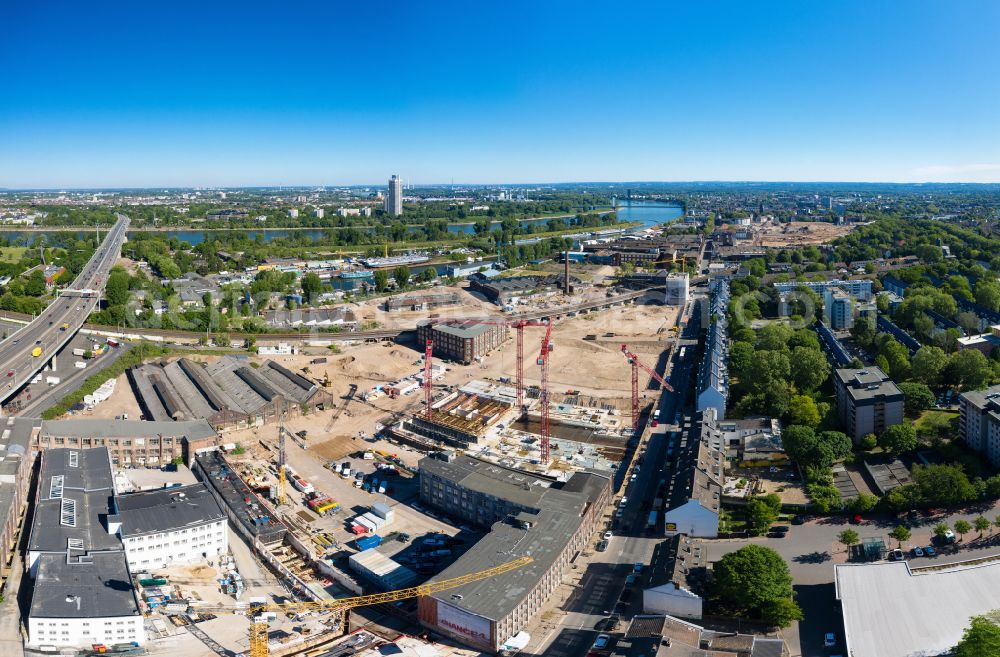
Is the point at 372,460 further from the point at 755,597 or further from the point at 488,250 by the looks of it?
the point at 488,250

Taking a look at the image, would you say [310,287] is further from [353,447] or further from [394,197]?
[394,197]

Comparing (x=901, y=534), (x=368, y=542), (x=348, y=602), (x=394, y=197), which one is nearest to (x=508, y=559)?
(x=348, y=602)

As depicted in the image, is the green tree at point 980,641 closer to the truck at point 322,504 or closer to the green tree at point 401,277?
the truck at point 322,504

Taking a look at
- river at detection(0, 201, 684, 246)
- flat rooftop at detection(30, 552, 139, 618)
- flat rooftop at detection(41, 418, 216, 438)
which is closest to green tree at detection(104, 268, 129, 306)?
flat rooftop at detection(41, 418, 216, 438)

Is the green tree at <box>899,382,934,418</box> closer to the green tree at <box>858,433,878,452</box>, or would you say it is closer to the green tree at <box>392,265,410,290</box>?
the green tree at <box>858,433,878,452</box>

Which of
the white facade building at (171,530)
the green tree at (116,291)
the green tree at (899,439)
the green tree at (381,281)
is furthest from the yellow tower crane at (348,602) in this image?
the green tree at (381,281)
